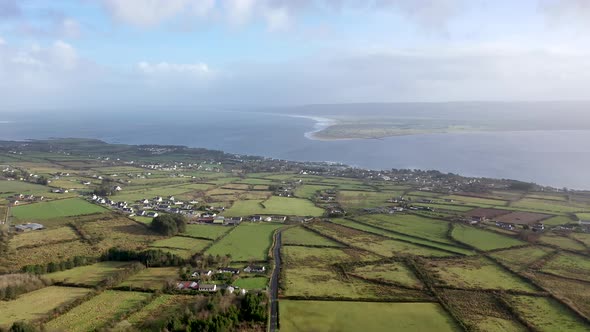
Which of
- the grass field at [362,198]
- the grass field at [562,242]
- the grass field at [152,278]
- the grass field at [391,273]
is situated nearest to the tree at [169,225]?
the grass field at [152,278]

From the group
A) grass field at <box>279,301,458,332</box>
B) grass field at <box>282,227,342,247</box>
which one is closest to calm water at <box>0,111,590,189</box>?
grass field at <box>282,227,342,247</box>

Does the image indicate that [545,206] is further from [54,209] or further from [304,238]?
[54,209]

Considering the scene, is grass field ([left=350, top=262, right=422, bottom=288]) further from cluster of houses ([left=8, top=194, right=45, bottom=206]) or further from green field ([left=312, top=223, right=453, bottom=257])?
cluster of houses ([left=8, top=194, right=45, bottom=206])

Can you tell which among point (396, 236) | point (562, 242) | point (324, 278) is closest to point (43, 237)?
point (324, 278)

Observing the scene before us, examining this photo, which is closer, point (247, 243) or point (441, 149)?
point (247, 243)

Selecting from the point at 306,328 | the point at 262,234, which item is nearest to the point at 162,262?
the point at 262,234

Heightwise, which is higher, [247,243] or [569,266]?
[569,266]

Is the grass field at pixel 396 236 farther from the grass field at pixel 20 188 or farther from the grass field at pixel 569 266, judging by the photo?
the grass field at pixel 20 188
